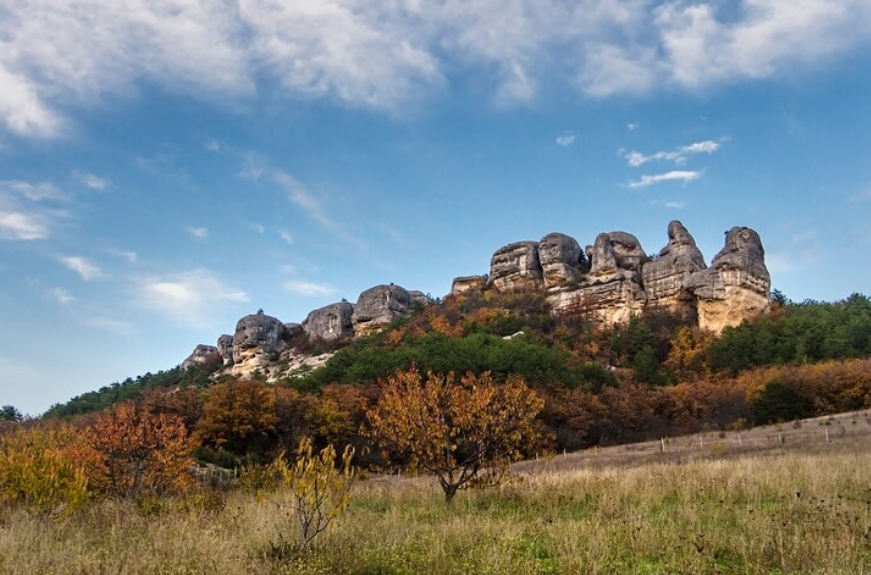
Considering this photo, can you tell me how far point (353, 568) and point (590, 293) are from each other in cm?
6843

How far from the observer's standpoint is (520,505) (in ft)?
35.2

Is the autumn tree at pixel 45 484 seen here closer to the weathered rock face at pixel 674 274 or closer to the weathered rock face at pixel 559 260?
the weathered rock face at pixel 674 274

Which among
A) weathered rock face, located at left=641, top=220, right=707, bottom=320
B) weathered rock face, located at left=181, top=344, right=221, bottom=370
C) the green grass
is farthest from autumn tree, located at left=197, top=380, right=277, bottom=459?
weathered rock face, located at left=181, top=344, right=221, bottom=370

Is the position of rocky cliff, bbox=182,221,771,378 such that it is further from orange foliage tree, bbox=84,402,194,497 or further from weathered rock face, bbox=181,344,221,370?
orange foliage tree, bbox=84,402,194,497

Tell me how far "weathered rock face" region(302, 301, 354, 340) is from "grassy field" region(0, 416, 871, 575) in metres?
73.3

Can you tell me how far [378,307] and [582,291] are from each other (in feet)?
93.5

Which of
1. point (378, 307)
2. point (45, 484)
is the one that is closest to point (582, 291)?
point (378, 307)

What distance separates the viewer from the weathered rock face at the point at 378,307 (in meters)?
81.6

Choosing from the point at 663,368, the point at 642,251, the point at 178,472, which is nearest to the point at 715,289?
the point at 663,368

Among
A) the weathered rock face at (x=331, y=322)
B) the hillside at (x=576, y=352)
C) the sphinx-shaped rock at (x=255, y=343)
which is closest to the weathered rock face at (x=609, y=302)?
the hillside at (x=576, y=352)

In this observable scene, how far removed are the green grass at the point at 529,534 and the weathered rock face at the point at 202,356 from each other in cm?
8699

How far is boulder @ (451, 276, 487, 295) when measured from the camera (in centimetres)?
9019

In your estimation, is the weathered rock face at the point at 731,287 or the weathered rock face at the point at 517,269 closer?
the weathered rock face at the point at 731,287

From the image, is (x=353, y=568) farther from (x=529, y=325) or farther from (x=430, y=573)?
(x=529, y=325)
